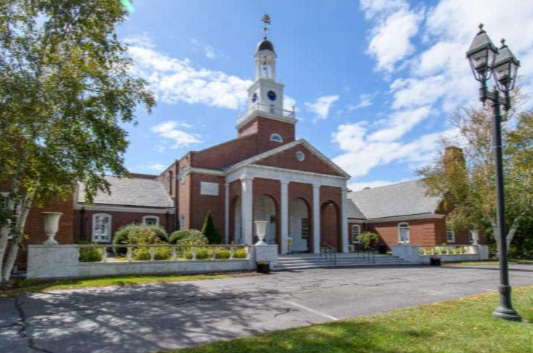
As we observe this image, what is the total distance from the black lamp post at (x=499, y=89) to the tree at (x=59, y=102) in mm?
11397

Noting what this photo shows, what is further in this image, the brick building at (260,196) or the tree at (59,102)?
the brick building at (260,196)

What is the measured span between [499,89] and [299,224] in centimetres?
2267

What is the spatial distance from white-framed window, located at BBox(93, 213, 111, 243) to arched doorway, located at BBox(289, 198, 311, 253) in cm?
1369

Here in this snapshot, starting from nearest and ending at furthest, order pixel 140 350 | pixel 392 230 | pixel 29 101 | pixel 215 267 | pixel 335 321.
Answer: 1. pixel 140 350
2. pixel 335 321
3. pixel 29 101
4. pixel 215 267
5. pixel 392 230

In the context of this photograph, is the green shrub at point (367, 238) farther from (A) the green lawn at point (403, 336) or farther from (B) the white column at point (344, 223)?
(A) the green lawn at point (403, 336)

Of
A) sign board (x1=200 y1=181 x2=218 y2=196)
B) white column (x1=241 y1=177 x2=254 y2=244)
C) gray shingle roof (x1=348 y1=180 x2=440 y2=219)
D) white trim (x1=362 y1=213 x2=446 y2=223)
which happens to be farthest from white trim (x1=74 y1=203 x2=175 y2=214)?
gray shingle roof (x1=348 y1=180 x2=440 y2=219)

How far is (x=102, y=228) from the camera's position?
25.8 m

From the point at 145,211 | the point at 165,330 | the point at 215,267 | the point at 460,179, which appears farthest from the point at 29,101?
the point at 460,179

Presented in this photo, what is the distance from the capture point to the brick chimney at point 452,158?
26.6m

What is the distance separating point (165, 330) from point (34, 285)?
27.5 feet

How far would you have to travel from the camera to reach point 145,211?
1080 inches

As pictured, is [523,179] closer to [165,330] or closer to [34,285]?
[165,330]

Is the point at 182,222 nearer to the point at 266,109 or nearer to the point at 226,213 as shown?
the point at 226,213

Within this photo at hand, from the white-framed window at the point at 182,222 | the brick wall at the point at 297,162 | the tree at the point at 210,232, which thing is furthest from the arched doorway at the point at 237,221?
the white-framed window at the point at 182,222
